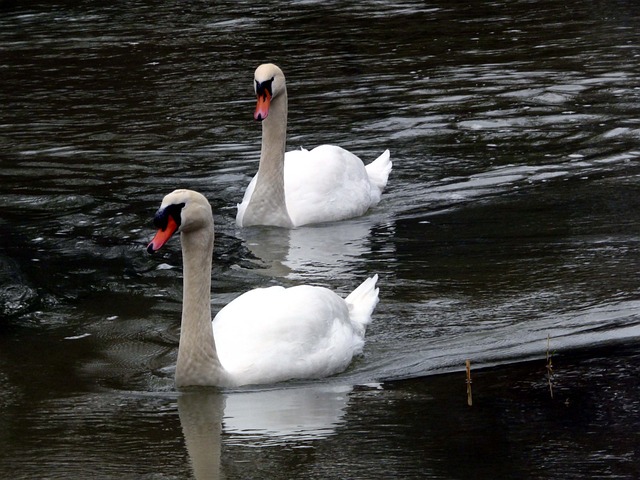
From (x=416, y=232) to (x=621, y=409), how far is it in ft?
13.6

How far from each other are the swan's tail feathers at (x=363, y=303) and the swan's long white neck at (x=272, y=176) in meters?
2.44

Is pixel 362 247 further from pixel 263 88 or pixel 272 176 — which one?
pixel 263 88

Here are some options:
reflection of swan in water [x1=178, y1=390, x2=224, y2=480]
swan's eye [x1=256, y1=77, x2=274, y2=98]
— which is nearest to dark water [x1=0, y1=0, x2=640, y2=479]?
reflection of swan in water [x1=178, y1=390, x2=224, y2=480]

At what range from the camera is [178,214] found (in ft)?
23.3

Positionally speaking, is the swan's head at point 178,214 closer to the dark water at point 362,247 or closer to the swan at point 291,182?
the dark water at point 362,247

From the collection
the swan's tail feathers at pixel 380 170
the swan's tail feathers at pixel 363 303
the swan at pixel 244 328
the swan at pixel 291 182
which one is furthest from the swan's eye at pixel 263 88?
the swan at pixel 244 328

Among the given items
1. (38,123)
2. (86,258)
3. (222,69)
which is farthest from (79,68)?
(86,258)

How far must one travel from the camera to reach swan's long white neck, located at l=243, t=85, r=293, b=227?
35.9 feet

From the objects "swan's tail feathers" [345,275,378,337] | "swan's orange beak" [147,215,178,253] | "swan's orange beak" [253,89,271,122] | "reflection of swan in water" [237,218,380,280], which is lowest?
"reflection of swan in water" [237,218,380,280]

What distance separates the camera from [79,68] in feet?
59.0

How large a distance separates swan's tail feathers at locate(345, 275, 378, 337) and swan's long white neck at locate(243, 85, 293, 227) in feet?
8.00

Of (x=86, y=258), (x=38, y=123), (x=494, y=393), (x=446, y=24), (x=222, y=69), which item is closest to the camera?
(x=494, y=393)

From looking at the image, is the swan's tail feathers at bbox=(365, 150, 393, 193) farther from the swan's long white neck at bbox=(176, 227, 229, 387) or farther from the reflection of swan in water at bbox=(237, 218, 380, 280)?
the swan's long white neck at bbox=(176, 227, 229, 387)

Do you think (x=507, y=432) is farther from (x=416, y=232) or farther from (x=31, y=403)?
(x=416, y=232)
